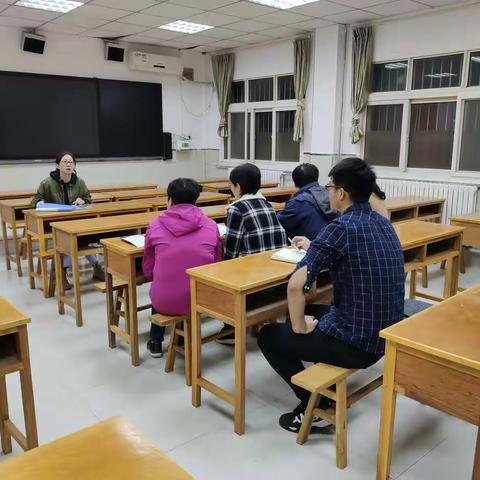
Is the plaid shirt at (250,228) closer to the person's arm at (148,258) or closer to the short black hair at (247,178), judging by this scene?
the short black hair at (247,178)

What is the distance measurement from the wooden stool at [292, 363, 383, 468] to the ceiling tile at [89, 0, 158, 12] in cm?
510

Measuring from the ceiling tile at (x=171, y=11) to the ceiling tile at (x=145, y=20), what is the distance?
0.16 meters

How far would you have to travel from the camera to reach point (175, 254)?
2617mm

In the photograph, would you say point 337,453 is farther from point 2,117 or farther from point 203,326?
point 2,117

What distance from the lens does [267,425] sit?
2285mm

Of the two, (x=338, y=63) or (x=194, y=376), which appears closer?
(x=194, y=376)

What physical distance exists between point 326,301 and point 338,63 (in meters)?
4.95

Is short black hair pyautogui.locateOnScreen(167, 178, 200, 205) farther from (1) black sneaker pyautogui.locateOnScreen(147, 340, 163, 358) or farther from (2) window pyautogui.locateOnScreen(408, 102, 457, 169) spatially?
(2) window pyautogui.locateOnScreen(408, 102, 457, 169)

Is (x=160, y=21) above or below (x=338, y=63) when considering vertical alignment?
above

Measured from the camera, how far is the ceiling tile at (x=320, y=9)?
562 centimetres

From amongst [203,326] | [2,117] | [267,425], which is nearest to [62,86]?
[2,117]

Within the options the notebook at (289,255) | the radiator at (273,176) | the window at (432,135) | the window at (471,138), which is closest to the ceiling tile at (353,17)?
the window at (432,135)

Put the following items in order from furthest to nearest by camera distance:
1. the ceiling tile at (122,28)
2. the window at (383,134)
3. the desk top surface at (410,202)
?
the ceiling tile at (122,28) → the window at (383,134) → the desk top surface at (410,202)

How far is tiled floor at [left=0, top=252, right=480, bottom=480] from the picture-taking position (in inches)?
78.0
